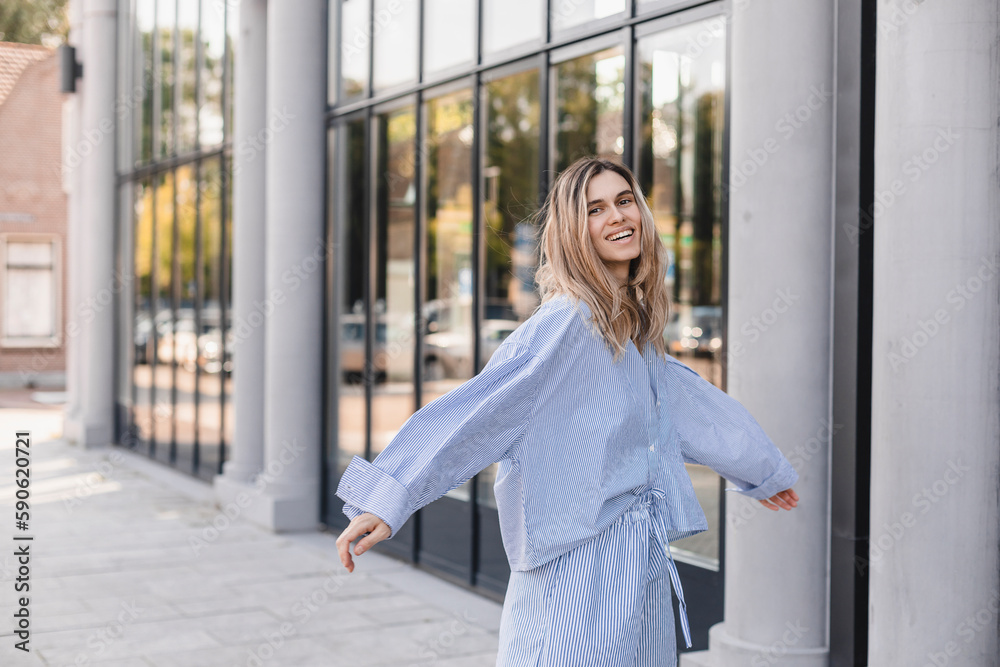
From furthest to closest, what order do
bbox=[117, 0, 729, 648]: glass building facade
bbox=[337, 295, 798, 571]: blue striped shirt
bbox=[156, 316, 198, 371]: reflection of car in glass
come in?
1. bbox=[156, 316, 198, 371]: reflection of car in glass
2. bbox=[117, 0, 729, 648]: glass building facade
3. bbox=[337, 295, 798, 571]: blue striped shirt

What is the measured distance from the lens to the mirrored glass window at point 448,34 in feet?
22.9

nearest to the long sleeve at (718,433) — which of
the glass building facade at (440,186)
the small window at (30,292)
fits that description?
the glass building facade at (440,186)

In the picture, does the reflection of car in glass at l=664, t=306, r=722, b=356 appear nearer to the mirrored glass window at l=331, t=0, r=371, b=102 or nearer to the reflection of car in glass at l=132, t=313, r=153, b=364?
the reflection of car in glass at l=132, t=313, r=153, b=364

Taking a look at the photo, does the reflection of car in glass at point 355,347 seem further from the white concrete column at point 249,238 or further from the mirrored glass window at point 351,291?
the white concrete column at point 249,238

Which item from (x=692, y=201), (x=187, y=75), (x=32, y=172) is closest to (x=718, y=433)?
(x=187, y=75)

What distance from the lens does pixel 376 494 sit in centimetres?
202

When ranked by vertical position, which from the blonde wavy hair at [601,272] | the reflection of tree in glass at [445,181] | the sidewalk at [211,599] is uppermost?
the reflection of tree in glass at [445,181]

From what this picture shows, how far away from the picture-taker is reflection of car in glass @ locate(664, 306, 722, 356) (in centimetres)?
1512

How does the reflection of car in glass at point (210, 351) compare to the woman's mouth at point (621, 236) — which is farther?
the reflection of car in glass at point (210, 351)

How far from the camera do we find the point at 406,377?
25.2ft

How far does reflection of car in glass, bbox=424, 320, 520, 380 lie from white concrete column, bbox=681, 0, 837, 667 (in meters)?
3.47

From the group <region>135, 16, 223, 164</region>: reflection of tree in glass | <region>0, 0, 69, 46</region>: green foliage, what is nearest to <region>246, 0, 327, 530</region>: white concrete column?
<region>135, 16, 223, 164</region>: reflection of tree in glass

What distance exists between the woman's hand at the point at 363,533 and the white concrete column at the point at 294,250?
6569 millimetres

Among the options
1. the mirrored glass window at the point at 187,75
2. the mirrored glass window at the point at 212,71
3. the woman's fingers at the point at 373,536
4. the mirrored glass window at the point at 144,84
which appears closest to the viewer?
the woman's fingers at the point at 373,536
